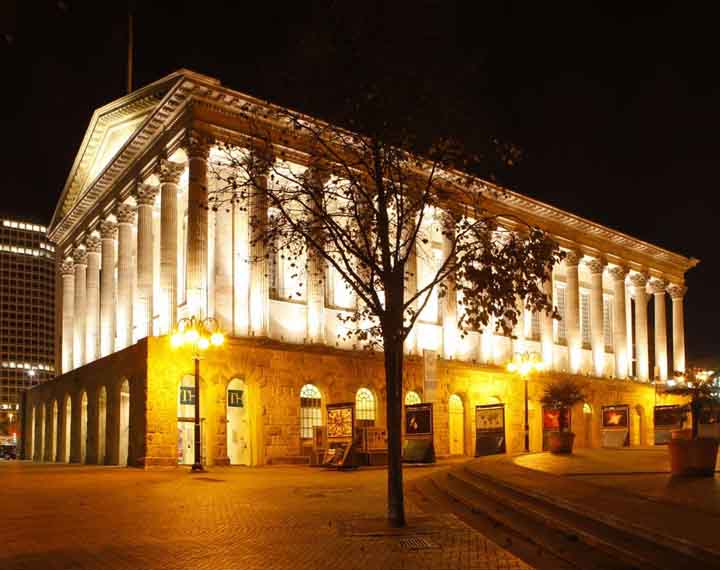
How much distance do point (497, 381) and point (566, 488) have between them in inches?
1386

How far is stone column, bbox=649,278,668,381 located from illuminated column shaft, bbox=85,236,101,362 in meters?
41.2

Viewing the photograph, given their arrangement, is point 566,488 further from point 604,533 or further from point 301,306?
point 301,306

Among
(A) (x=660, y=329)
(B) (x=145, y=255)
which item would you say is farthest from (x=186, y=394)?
(A) (x=660, y=329)

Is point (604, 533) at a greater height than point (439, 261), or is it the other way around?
point (439, 261)

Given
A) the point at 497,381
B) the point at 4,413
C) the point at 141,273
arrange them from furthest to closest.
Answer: the point at 4,413 < the point at 497,381 < the point at 141,273

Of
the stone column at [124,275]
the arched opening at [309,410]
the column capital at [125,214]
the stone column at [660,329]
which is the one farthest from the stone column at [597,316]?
the stone column at [124,275]

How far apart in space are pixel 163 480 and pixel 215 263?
13.9 m

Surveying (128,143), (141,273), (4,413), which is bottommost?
(4,413)

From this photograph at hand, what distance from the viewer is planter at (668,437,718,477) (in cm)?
1766

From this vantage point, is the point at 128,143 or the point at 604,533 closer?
the point at 604,533

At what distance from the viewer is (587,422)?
5812 centimetres

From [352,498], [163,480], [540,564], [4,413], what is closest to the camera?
[540,564]

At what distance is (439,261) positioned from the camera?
5047cm

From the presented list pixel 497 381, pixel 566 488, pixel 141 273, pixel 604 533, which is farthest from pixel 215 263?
pixel 604 533
